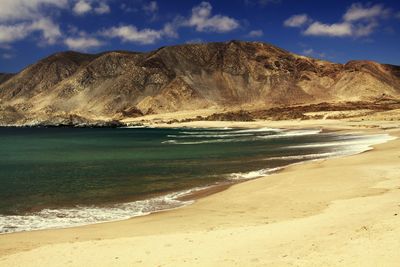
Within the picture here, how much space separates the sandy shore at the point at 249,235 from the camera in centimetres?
1002

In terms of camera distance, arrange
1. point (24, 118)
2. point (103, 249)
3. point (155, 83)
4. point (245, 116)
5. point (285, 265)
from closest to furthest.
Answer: point (285, 265)
point (103, 249)
point (245, 116)
point (24, 118)
point (155, 83)

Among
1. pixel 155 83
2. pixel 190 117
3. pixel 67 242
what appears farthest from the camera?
pixel 155 83

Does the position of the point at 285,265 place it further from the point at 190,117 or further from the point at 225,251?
the point at 190,117

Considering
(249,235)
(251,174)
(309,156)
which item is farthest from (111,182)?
(309,156)

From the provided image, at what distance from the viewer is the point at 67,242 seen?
12.7 m

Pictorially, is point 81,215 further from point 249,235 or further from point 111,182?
point 111,182

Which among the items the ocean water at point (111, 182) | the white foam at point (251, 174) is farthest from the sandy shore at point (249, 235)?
the white foam at point (251, 174)

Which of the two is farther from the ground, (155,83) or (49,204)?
(155,83)

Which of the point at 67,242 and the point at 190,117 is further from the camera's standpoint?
the point at 190,117

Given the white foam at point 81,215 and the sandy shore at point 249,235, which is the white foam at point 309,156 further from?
the white foam at point 81,215

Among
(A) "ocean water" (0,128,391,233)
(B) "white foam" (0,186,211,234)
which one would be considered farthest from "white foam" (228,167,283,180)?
(B) "white foam" (0,186,211,234)

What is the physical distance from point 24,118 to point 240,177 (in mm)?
166478

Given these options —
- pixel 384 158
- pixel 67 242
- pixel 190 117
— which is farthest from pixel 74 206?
pixel 190 117

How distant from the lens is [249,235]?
1215 cm
